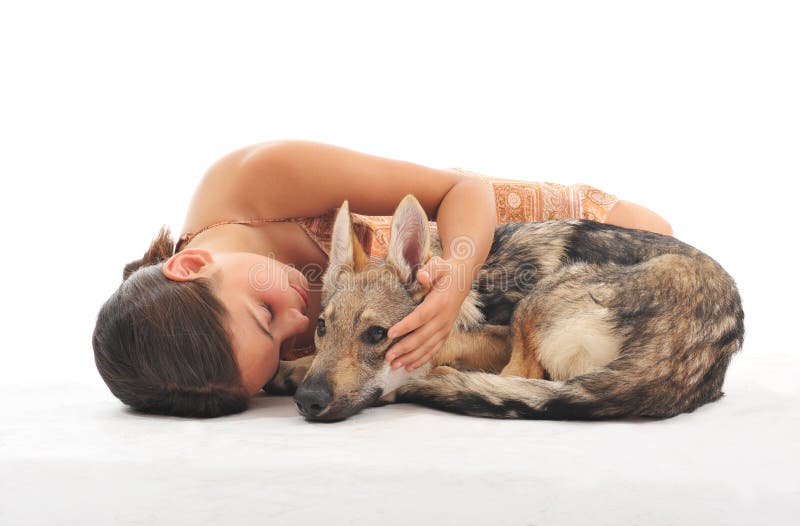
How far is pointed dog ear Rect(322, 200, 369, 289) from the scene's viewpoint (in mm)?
3119

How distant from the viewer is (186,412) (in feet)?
9.29

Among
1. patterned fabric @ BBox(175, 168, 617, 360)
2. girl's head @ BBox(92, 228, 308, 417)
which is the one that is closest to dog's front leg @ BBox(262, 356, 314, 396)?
girl's head @ BBox(92, 228, 308, 417)

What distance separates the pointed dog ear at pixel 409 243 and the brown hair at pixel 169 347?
80cm

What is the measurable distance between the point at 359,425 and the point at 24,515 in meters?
1.16

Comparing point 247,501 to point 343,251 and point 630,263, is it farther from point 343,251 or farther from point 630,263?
point 630,263

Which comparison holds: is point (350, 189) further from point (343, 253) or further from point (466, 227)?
point (466, 227)

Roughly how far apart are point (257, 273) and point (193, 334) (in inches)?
17.2

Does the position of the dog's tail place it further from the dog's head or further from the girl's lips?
the girl's lips

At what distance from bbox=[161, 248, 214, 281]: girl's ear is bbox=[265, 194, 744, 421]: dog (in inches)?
22.4

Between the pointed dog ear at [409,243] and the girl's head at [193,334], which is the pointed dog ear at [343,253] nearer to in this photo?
the pointed dog ear at [409,243]

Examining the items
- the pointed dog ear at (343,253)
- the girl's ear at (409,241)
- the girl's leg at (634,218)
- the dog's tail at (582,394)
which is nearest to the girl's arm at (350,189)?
the girl's ear at (409,241)

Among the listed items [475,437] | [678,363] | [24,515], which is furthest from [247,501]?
[678,363]

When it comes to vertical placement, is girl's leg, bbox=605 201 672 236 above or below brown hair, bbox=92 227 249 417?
above

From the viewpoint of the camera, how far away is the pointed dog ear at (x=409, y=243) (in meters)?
2.97
